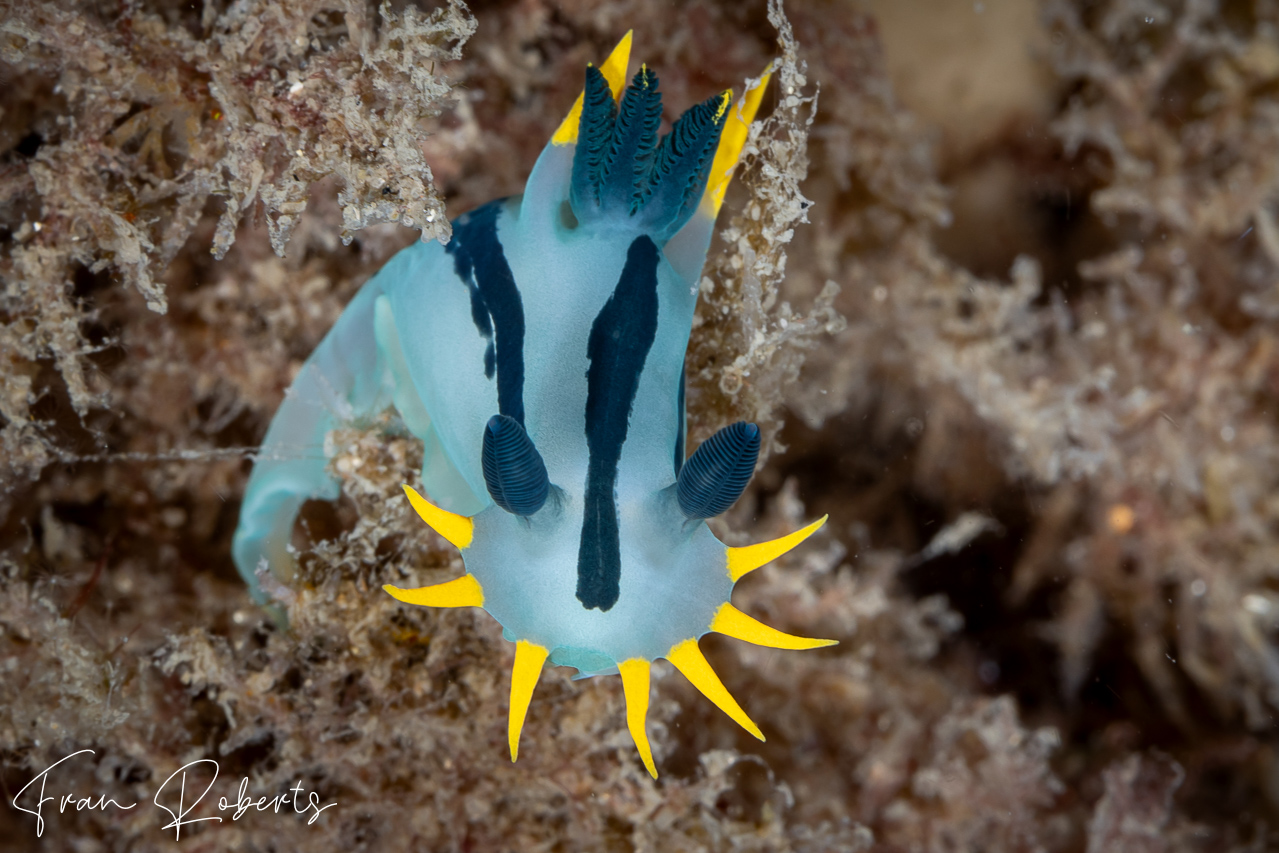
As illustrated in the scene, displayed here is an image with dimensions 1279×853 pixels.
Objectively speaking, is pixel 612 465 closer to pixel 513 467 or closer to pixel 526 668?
pixel 513 467

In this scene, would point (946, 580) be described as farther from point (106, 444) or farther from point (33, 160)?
point (33, 160)

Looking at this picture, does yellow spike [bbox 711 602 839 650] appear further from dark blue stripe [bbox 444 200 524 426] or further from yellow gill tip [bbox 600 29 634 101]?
yellow gill tip [bbox 600 29 634 101]

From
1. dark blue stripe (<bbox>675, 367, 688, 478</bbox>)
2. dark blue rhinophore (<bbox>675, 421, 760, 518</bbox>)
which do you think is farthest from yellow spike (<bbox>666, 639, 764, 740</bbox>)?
dark blue stripe (<bbox>675, 367, 688, 478</bbox>)

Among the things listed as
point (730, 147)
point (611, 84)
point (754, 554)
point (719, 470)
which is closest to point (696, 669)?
point (754, 554)

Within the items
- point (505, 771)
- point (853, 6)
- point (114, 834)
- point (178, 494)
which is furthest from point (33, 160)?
point (853, 6)
